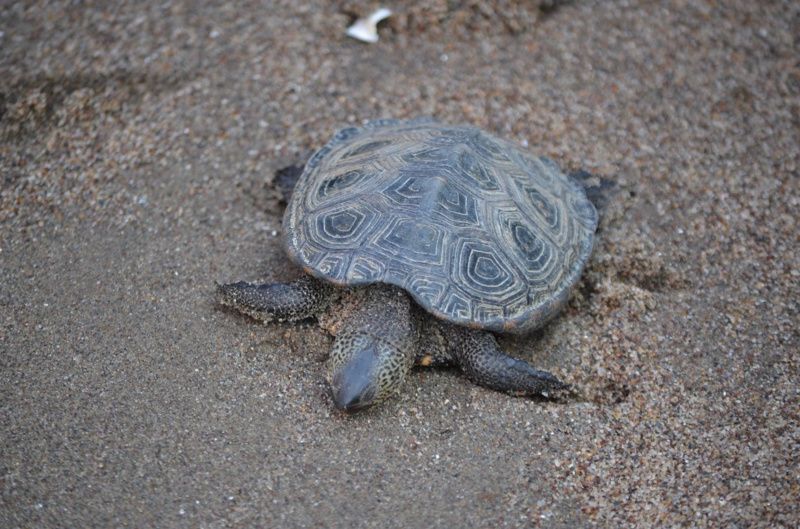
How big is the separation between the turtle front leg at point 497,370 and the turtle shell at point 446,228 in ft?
0.42

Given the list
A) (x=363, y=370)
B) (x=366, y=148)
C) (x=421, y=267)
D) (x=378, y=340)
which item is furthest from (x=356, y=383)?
(x=366, y=148)

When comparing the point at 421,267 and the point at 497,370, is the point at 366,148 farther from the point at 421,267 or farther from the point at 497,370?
the point at 497,370

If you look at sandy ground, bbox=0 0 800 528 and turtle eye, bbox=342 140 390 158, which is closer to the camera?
sandy ground, bbox=0 0 800 528

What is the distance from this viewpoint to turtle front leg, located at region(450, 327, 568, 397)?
11.8 feet

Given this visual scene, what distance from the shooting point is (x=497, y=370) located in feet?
11.8

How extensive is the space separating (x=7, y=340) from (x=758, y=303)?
3.92 m

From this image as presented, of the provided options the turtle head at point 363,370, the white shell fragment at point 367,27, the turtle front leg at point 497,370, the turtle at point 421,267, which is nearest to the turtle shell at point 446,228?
the turtle at point 421,267

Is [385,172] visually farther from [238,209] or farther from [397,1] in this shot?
[397,1]

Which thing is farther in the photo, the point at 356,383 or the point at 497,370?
the point at 497,370

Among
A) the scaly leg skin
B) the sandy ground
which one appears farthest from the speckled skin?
the sandy ground

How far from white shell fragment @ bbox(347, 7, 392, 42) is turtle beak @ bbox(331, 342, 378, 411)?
2.86 meters

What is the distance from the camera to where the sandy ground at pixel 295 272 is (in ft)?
10.7

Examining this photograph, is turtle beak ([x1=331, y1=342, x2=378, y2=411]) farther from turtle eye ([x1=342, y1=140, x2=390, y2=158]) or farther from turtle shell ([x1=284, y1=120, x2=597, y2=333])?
turtle eye ([x1=342, y1=140, x2=390, y2=158])

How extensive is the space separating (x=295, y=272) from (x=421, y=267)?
89 cm
